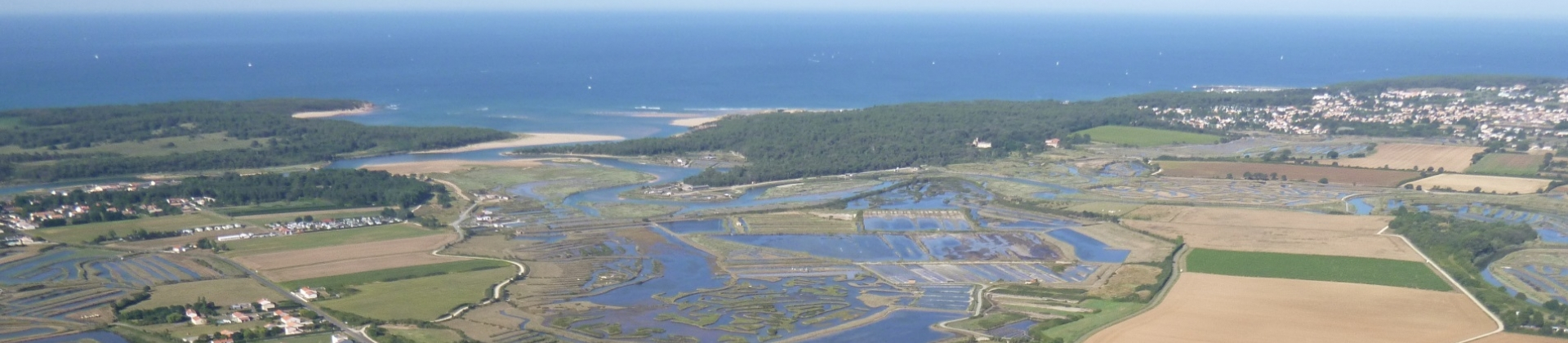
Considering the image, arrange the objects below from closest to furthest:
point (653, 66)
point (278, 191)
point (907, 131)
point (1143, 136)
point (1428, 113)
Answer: point (278, 191) → point (907, 131) → point (1143, 136) → point (1428, 113) → point (653, 66)

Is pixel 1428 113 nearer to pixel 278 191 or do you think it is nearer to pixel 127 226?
pixel 278 191

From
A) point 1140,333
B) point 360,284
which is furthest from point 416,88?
point 1140,333

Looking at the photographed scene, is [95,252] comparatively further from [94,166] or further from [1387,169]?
[1387,169]

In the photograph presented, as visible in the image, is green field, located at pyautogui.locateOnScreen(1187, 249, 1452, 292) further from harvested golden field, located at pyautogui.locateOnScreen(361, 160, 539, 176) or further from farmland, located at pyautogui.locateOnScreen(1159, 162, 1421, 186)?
harvested golden field, located at pyautogui.locateOnScreen(361, 160, 539, 176)

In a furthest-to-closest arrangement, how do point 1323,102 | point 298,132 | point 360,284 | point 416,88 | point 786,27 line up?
point 786,27
point 416,88
point 1323,102
point 298,132
point 360,284

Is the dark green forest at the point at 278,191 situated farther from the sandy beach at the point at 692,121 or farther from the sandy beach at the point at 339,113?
the sandy beach at the point at 339,113

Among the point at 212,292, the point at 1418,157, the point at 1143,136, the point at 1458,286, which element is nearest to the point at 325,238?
the point at 212,292

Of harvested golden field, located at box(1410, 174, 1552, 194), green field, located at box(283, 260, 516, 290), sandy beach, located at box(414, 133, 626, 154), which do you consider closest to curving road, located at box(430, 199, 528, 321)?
green field, located at box(283, 260, 516, 290)
